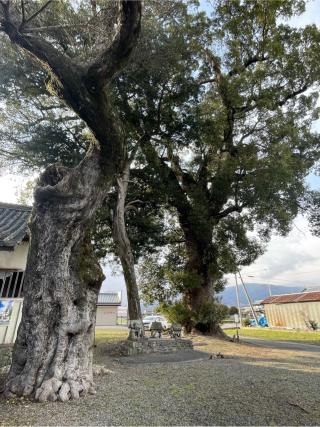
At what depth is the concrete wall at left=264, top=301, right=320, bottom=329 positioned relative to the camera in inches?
933

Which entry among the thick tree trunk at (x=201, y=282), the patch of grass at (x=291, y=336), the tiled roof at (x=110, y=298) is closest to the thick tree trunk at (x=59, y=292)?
the thick tree trunk at (x=201, y=282)

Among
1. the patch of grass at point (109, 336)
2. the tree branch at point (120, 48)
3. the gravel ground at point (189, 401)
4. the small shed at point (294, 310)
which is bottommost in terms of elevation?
the gravel ground at point (189, 401)

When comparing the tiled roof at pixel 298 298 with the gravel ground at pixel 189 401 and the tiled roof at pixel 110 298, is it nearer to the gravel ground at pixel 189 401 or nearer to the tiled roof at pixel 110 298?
the tiled roof at pixel 110 298

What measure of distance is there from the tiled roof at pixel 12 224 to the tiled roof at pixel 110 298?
2355cm

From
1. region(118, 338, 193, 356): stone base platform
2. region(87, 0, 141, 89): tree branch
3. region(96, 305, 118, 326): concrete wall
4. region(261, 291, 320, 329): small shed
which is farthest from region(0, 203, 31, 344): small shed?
region(96, 305, 118, 326): concrete wall

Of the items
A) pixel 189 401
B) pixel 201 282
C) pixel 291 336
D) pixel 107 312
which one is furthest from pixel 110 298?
pixel 189 401

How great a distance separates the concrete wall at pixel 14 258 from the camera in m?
8.78

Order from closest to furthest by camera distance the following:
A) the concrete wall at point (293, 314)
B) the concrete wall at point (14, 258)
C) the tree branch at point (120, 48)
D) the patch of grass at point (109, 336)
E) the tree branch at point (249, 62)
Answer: the tree branch at point (120, 48)
the concrete wall at point (14, 258)
the patch of grass at point (109, 336)
the tree branch at point (249, 62)
the concrete wall at point (293, 314)

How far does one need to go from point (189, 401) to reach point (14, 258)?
7.43m

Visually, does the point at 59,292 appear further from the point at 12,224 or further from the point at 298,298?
the point at 298,298

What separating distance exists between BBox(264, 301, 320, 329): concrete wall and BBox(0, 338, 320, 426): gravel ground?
20.9 meters

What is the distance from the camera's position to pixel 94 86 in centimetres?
424

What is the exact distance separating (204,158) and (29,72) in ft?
26.4

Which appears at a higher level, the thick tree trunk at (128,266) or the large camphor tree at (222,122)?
the large camphor tree at (222,122)
